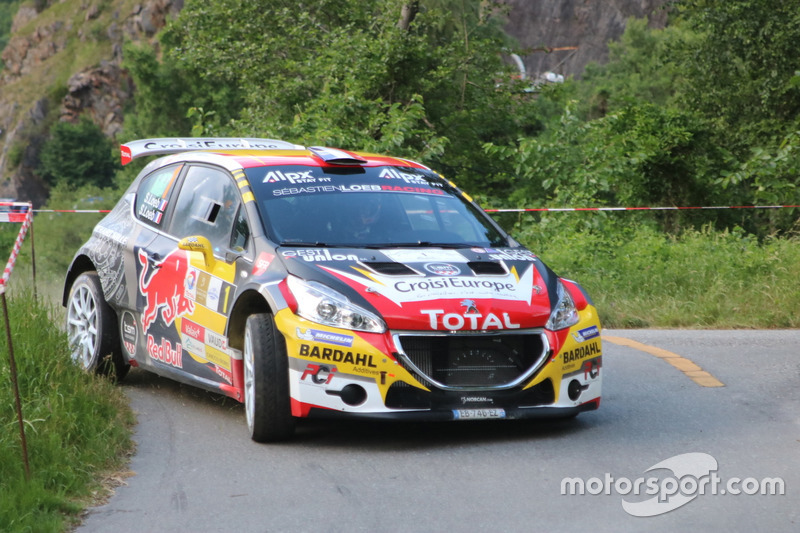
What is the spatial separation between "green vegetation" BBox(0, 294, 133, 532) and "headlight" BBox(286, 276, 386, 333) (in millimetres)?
1273

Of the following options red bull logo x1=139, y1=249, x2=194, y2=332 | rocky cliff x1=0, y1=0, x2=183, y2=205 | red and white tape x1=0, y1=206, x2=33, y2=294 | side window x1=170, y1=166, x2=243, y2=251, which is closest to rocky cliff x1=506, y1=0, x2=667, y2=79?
rocky cliff x1=0, y1=0, x2=183, y2=205

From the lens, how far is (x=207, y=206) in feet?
24.6

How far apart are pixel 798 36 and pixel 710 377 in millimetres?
17009

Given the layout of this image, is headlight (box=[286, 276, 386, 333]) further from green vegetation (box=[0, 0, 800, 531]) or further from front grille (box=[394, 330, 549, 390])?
green vegetation (box=[0, 0, 800, 531])

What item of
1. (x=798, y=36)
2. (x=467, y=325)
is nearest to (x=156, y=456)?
(x=467, y=325)

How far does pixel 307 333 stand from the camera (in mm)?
6023

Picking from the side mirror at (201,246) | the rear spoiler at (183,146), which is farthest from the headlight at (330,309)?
the rear spoiler at (183,146)

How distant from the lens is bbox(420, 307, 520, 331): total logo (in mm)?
5969

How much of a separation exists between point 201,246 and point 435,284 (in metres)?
1.58

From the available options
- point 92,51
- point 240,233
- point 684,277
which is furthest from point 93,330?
point 92,51

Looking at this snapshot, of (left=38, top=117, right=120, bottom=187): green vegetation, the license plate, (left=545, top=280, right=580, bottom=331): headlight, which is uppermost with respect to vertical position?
(left=545, top=280, right=580, bottom=331): headlight

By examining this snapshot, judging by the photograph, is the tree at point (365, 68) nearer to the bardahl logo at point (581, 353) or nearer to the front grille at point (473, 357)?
the bardahl logo at point (581, 353)

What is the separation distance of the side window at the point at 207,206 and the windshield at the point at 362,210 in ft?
0.74

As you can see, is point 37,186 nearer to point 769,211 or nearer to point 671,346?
point 769,211
